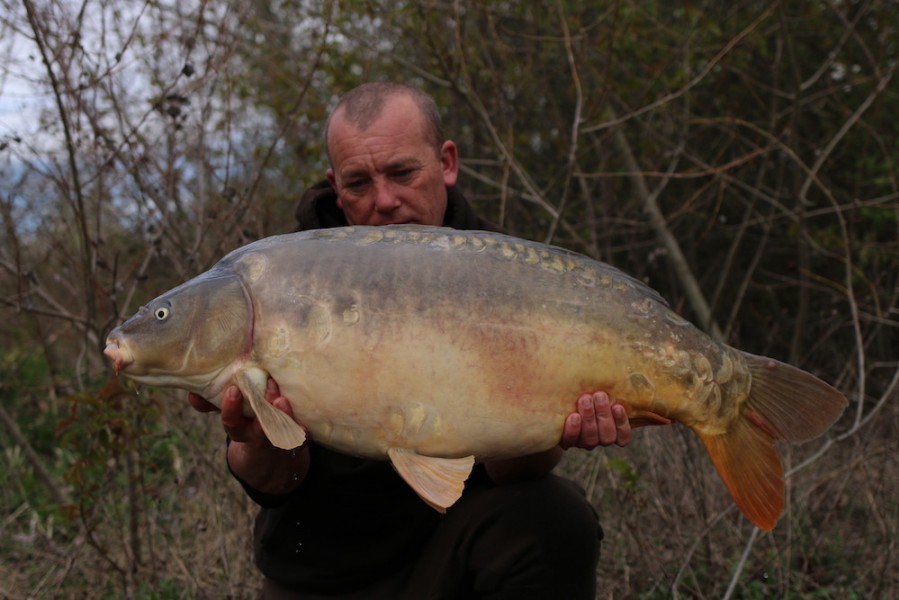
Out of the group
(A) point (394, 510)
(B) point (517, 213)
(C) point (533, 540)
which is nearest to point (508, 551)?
(C) point (533, 540)

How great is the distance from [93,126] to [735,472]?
234 cm

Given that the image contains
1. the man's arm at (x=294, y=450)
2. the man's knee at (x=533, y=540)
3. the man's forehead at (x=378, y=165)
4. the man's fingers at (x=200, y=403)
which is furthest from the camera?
the man's forehead at (x=378, y=165)

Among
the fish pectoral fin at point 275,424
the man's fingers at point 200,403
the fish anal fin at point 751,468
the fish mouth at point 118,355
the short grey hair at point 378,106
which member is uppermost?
the short grey hair at point 378,106

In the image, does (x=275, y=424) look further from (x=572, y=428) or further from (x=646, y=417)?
(x=646, y=417)

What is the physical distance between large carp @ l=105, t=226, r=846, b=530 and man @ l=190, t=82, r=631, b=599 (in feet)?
1.03

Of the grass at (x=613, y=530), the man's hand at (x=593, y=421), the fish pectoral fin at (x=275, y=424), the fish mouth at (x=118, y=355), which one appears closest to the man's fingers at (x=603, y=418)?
the man's hand at (x=593, y=421)

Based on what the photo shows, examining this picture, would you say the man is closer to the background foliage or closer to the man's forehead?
the man's forehead

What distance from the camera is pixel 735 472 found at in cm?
178

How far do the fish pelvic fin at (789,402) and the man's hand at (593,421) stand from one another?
0.27 metres

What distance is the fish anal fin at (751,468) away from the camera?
1768mm

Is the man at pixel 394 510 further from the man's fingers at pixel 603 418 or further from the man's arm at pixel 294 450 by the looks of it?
the man's fingers at pixel 603 418

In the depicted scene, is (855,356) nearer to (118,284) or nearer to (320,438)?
(118,284)

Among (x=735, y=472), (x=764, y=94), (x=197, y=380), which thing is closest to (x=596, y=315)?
(x=735, y=472)

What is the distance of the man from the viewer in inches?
80.0
